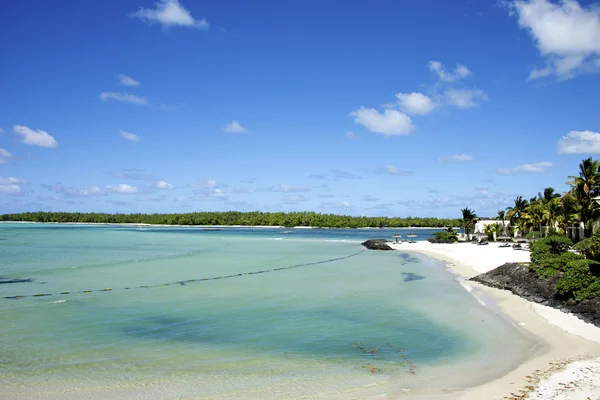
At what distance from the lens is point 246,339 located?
547 inches

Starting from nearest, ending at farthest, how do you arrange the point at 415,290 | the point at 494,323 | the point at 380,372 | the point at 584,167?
1. the point at 380,372
2. the point at 494,323
3. the point at 415,290
4. the point at 584,167

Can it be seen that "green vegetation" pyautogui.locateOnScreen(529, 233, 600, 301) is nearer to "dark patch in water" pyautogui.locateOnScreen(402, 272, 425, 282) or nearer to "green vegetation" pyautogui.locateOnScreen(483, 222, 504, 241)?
"dark patch in water" pyautogui.locateOnScreen(402, 272, 425, 282)

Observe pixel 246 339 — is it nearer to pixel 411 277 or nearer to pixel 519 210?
pixel 411 277

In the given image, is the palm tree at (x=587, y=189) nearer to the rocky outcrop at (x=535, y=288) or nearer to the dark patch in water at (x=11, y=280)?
the rocky outcrop at (x=535, y=288)

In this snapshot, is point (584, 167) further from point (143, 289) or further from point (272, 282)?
point (143, 289)

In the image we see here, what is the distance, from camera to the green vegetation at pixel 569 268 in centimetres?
1683

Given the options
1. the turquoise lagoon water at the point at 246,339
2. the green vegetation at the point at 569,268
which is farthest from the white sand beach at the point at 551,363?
the green vegetation at the point at 569,268

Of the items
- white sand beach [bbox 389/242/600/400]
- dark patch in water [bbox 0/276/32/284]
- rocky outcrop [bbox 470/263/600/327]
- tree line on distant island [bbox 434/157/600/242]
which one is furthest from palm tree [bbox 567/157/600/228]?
dark patch in water [bbox 0/276/32/284]

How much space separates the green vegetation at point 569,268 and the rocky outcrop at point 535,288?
0.33 meters

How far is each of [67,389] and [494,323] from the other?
1370 centimetres

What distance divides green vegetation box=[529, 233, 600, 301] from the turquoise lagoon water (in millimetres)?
3204

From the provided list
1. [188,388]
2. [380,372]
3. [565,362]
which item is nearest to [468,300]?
[565,362]

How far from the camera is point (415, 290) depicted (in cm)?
2408

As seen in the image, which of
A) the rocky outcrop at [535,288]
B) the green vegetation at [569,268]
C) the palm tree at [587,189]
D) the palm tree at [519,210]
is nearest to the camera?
the rocky outcrop at [535,288]
